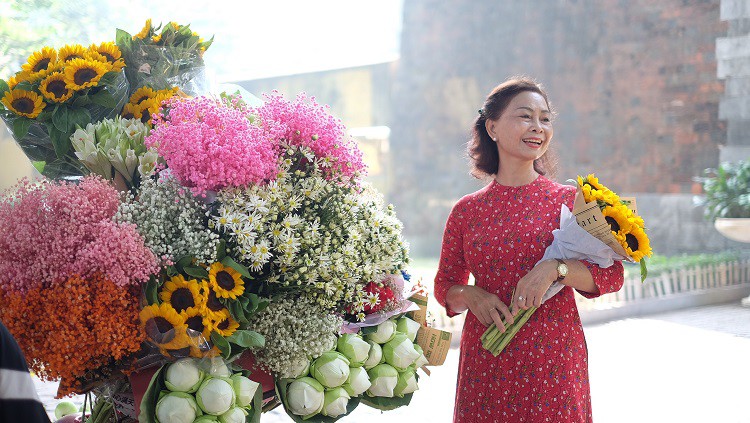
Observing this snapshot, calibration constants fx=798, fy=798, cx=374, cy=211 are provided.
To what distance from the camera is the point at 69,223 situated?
1.51 m

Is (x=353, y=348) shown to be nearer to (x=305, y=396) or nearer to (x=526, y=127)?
(x=305, y=396)

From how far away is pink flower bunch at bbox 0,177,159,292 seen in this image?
148 centimetres

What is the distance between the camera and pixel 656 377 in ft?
20.8

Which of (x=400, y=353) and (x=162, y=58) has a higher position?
(x=162, y=58)

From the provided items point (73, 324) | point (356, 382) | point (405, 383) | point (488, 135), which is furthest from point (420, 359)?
point (488, 135)

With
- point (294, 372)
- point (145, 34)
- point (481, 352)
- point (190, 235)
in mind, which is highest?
point (145, 34)

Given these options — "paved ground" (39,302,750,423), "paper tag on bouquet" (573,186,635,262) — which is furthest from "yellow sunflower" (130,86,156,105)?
"paved ground" (39,302,750,423)


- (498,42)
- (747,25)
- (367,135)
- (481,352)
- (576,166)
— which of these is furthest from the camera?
(367,135)

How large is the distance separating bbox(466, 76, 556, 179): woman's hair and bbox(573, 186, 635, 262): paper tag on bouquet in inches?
18.1

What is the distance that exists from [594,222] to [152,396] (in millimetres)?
1129

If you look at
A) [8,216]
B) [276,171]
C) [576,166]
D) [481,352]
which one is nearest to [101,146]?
[8,216]

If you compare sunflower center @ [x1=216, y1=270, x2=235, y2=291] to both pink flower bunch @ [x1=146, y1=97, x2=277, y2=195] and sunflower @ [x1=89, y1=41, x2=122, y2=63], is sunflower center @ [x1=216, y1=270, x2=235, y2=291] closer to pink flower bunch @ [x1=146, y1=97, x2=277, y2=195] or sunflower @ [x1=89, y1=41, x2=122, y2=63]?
pink flower bunch @ [x1=146, y1=97, x2=277, y2=195]

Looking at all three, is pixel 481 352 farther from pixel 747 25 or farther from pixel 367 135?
pixel 367 135

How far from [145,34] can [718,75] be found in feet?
38.4
